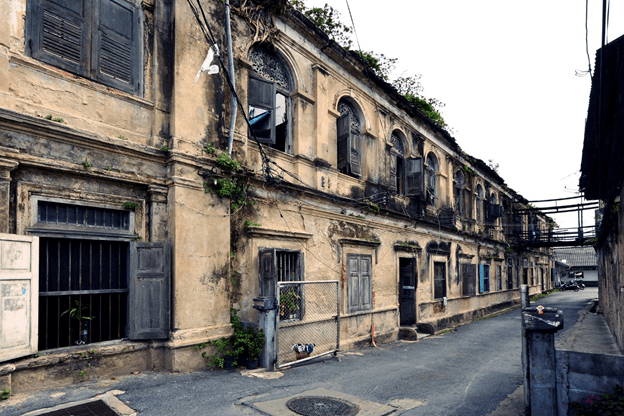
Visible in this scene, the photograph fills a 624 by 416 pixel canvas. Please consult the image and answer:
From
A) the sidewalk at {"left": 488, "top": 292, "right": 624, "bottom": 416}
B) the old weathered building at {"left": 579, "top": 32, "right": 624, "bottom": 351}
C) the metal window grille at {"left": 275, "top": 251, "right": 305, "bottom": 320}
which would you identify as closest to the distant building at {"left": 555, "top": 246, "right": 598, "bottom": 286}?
the sidewalk at {"left": 488, "top": 292, "right": 624, "bottom": 416}

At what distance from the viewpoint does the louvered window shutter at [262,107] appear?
8.55 meters

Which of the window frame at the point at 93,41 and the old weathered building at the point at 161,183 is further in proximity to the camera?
the window frame at the point at 93,41

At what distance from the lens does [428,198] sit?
15.3 meters

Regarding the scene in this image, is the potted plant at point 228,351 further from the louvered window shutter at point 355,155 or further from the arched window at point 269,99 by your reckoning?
the louvered window shutter at point 355,155

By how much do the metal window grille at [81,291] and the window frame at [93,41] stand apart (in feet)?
8.35

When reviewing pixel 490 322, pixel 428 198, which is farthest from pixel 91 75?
pixel 490 322

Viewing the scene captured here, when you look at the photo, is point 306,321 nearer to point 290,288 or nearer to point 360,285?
point 290,288

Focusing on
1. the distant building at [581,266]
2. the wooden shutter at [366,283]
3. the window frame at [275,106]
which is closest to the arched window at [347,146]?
the window frame at [275,106]

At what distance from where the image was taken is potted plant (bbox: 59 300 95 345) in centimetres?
576

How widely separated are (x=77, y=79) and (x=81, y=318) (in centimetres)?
350

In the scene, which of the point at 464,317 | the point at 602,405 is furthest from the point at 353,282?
the point at 464,317

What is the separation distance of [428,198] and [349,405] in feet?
36.2

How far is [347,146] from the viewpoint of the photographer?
35.2 feet

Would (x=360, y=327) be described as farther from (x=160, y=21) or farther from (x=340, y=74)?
(x=160, y=21)
